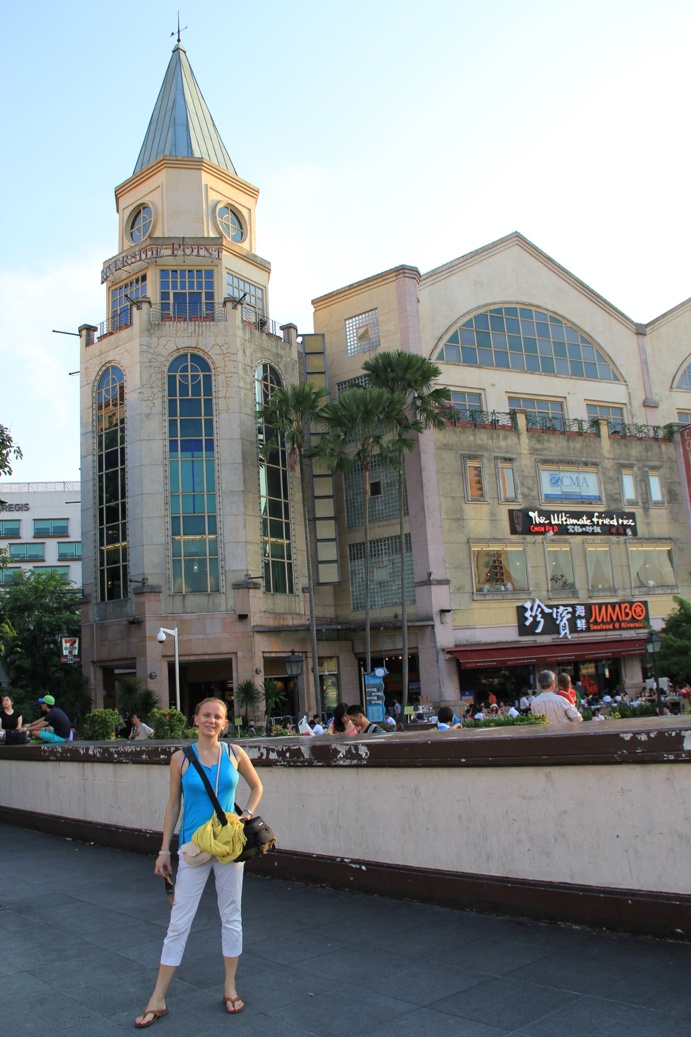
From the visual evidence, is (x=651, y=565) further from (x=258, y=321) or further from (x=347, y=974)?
(x=347, y=974)

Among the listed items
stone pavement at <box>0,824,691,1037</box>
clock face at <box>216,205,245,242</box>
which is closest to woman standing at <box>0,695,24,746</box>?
stone pavement at <box>0,824,691,1037</box>

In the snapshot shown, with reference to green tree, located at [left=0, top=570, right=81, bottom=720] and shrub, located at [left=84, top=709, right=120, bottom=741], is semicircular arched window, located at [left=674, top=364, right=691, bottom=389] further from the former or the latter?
shrub, located at [left=84, top=709, right=120, bottom=741]

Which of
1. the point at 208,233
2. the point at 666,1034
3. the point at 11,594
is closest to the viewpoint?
the point at 666,1034

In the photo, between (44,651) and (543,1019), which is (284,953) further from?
(44,651)

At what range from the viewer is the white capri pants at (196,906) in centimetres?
468

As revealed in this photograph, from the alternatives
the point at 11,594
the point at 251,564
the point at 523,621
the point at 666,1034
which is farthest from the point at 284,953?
the point at 11,594

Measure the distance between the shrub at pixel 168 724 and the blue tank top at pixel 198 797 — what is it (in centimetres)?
1960

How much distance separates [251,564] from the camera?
3484 centimetres

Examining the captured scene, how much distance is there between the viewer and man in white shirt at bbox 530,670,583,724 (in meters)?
8.56

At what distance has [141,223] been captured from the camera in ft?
134

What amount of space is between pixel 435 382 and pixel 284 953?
3530 cm

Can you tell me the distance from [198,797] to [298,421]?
31.8 meters

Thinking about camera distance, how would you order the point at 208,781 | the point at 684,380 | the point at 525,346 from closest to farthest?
1. the point at 208,781
2. the point at 525,346
3. the point at 684,380

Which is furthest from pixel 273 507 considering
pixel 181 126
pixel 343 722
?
pixel 343 722
